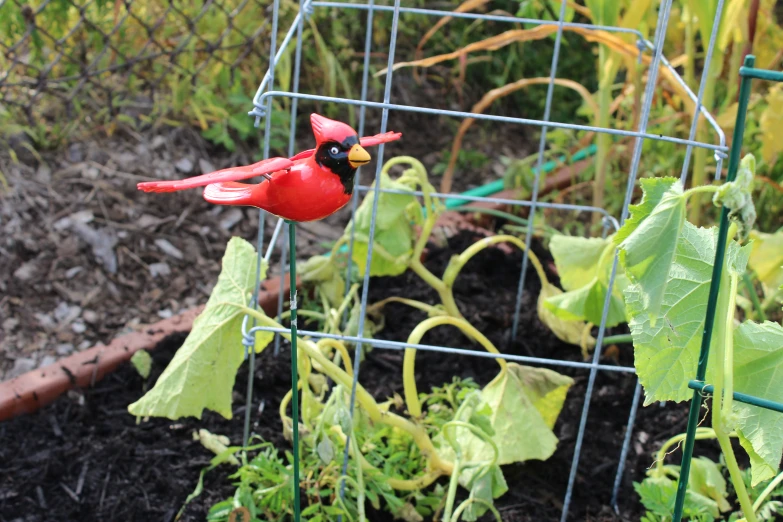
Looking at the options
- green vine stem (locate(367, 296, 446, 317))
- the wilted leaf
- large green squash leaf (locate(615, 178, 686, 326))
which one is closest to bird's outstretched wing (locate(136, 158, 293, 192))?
large green squash leaf (locate(615, 178, 686, 326))

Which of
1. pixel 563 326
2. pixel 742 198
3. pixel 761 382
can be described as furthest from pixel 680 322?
pixel 563 326

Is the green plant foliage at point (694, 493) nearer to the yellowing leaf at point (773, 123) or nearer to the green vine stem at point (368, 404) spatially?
the green vine stem at point (368, 404)

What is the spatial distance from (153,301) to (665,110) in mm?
1730

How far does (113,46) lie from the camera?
2311 millimetres

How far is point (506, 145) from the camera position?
3.04 metres

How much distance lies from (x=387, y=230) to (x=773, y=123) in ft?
3.60

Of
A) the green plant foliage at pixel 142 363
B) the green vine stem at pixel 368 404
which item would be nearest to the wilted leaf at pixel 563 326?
the green vine stem at pixel 368 404

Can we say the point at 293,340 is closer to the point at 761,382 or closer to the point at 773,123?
the point at 761,382

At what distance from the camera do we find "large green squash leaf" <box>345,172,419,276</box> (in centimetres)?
164

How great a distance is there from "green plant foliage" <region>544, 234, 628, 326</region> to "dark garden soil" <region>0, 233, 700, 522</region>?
0.24 metres

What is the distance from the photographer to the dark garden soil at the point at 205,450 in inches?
54.3

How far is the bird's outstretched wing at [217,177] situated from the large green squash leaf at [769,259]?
119 cm

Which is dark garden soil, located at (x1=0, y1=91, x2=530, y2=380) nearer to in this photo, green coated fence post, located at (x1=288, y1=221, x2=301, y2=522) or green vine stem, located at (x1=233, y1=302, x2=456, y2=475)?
green vine stem, located at (x1=233, y1=302, x2=456, y2=475)

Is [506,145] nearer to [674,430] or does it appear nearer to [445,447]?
[674,430]
